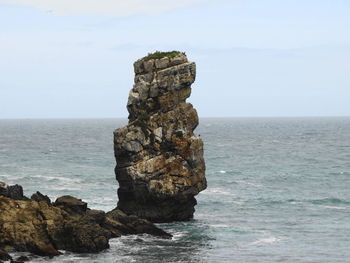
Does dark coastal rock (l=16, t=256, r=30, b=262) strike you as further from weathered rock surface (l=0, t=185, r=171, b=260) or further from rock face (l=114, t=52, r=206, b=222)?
rock face (l=114, t=52, r=206, b=222)

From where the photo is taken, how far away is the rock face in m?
59.4

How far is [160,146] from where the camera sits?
60.4 m

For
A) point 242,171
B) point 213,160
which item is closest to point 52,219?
point 242,171

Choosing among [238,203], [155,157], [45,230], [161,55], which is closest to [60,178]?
[238,203]

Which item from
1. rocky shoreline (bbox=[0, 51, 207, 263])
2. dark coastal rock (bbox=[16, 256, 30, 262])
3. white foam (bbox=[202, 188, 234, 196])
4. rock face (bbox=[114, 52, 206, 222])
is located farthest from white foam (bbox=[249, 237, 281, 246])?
white foam (bbox=[202, 188, 234, 196])

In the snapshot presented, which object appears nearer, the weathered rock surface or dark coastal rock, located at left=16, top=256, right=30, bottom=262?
dark coastal rock, located at left=16, top=256, right=30, bottom=262

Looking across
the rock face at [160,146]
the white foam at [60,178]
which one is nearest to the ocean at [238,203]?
the white foam at [60,178]

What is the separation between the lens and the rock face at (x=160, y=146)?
195 feet

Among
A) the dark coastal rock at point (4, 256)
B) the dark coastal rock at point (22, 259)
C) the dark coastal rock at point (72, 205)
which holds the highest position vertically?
the dark coastal rock at point (72, 205)

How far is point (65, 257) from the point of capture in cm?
4778

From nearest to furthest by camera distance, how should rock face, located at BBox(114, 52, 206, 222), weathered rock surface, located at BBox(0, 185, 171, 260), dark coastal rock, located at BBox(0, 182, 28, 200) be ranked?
weathered rock surface, located at BBox(0, 185, 171, 260) < dark coastal rock, located at BBox(0, 182, 28, 200) < rock face, located at BBox(114, 52, 206, 222)

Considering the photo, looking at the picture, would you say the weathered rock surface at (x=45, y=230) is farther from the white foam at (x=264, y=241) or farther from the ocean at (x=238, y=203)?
the white foam at (x=264, y=241)

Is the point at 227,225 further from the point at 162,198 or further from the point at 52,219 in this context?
the point at 52,219

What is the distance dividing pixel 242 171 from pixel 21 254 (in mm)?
64512
